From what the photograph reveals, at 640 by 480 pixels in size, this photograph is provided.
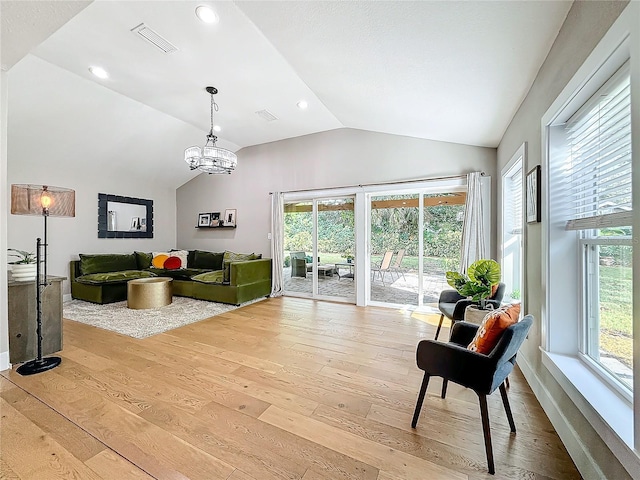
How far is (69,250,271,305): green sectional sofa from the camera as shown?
181 inches

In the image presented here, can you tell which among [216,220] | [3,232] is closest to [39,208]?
[3,232]

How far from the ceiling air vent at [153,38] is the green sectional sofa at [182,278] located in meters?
3.02

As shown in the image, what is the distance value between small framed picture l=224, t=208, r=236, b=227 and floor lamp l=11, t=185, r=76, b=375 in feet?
11.5

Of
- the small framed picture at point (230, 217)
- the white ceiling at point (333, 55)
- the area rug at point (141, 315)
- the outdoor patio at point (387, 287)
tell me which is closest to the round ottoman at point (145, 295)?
the area rug at point (141, 315)

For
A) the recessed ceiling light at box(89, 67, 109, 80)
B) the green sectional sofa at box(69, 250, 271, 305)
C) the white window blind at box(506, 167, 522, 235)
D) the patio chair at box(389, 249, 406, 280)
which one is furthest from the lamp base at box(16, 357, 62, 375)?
the white window blind at box(506, 167, 522, 235)

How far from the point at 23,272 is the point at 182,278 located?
9.40 feet

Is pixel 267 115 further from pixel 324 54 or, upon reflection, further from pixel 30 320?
pixel 30 320

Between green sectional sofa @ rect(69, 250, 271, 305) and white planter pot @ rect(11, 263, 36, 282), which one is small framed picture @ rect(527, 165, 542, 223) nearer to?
green sectional sofa @ rect(69, 250, 271, 305)

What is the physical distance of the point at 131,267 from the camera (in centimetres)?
561

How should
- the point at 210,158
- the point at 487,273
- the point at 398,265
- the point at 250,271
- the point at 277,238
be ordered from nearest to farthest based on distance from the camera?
the point at 487,273
the point at 210,158
the point at 398,265
the point at 250,271
the point at 277,238

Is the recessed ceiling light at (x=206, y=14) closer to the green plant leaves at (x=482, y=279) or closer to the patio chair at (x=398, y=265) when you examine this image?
the green plant leaves at (x=482, y=279)

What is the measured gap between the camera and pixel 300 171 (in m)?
5.27

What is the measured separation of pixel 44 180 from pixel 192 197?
2.59 metres

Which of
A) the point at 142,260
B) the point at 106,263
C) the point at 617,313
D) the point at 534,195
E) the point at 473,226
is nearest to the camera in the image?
the point at 617,313
